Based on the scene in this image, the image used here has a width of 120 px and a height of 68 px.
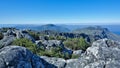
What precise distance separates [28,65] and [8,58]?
2763 mm

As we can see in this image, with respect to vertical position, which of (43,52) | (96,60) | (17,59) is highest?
(17,59)

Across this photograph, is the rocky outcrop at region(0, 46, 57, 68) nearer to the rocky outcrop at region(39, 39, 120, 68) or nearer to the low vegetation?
the rocky outcrop at region(39, 39, 120, 68)

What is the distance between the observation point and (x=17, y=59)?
82.6ft

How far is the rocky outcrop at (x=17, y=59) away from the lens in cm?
2448

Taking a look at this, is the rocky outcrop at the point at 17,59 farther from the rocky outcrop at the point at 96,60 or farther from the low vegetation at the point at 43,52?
the low vegetation at the point at 43,52

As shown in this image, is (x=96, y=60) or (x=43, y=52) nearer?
(x=96, y=60)

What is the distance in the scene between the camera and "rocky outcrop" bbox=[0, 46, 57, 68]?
80.3ft

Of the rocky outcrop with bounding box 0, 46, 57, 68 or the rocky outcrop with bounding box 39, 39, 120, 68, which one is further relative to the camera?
the rocky outcrop with bounding box 39, 39, 120, 68

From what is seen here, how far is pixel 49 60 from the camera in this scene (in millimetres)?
31391

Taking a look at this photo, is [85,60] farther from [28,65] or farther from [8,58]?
[8,58]

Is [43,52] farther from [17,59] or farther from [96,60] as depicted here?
[17,59]

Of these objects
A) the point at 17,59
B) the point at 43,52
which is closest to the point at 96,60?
the point at 17,59

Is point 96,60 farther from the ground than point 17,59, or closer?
closer

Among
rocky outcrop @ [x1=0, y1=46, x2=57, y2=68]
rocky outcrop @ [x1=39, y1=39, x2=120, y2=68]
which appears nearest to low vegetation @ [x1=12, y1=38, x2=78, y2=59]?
rocky outcrop @ [x1=39, y1=39, x2=120, y2=68]
